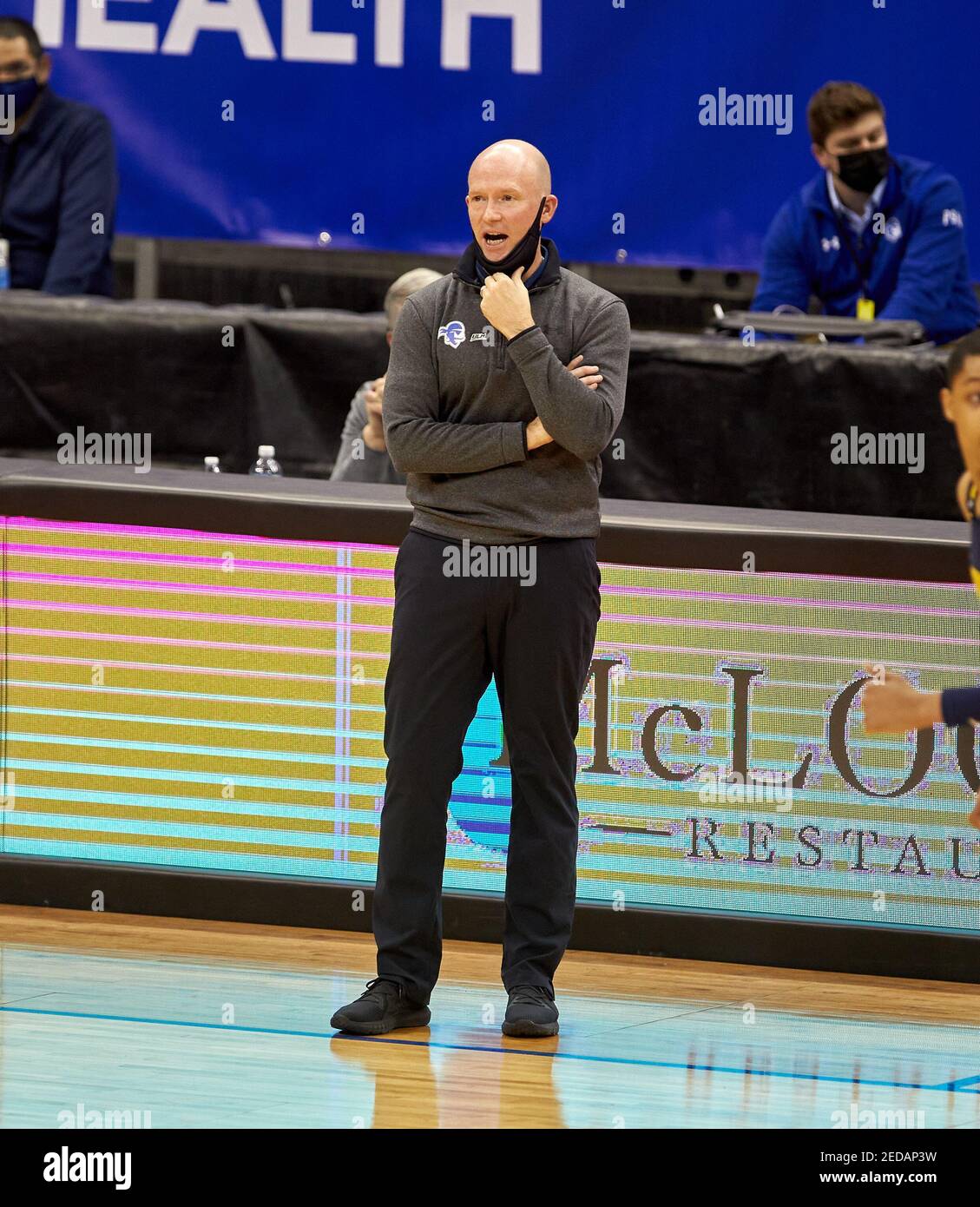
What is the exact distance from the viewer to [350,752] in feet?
18.7

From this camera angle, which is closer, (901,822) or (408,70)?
(901,822)

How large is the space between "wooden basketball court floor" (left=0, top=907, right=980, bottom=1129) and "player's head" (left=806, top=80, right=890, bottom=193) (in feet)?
11.3

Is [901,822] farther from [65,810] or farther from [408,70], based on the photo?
[408,70]

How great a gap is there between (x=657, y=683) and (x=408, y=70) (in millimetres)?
4496

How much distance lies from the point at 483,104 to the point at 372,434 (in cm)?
328

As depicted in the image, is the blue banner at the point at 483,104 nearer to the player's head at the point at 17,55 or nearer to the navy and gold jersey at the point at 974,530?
the player's head at the point at 17,55

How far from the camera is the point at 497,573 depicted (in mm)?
4652

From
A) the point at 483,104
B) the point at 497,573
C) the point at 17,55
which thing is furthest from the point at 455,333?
the point at 483,104

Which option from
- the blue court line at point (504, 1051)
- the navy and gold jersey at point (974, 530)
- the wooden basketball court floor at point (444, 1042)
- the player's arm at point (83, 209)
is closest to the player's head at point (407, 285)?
the wooden basketball court floor at point (444, 1042)

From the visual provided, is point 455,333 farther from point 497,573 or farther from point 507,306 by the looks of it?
point 497,573

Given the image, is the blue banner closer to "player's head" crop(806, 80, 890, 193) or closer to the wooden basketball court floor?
"player's head" crop(806, 80, 890, 193)
